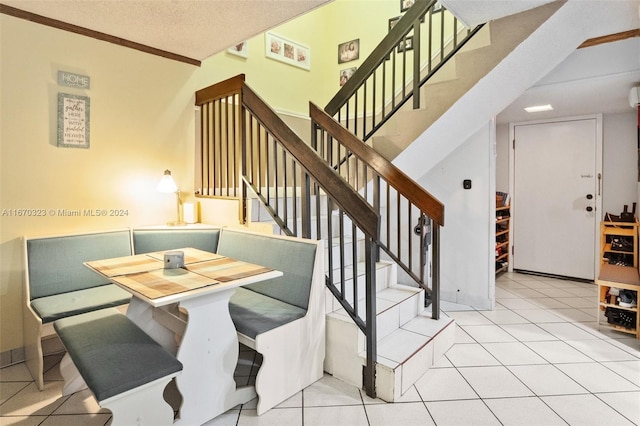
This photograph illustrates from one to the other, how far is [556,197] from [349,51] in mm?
3613

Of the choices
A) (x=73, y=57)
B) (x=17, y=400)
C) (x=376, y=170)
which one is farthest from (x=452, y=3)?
(x=17, y=400)

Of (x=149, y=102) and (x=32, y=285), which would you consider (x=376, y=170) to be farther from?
(x=32, y=285)

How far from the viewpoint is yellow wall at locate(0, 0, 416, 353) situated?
2562 millimetres

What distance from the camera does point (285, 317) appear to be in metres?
2.16

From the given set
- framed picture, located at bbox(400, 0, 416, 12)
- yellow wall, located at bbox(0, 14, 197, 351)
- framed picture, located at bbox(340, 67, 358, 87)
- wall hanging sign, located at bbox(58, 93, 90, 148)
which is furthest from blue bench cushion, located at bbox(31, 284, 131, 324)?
framed picture, located at bbox(400, 0, 416, 12)

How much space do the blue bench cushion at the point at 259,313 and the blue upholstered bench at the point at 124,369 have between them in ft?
1.54

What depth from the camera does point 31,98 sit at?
2.62 metres

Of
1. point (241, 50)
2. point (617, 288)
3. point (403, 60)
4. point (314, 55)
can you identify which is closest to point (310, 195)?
point (403, 60)

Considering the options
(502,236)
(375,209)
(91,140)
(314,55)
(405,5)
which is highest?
(405,5)

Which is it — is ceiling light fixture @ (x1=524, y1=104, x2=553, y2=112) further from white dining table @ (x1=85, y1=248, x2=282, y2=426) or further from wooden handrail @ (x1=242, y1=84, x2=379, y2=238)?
white dining table @ (x1=85, y1=248, x2=282, y2=426)

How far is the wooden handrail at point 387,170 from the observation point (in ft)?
8.57

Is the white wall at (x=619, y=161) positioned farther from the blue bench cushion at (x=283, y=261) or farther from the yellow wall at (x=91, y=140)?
the yellow wall at (x=91, y=140)

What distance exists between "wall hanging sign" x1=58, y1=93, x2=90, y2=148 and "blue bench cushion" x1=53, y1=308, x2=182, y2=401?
1445 mm

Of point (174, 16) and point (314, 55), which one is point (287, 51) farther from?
point (174, 16)
